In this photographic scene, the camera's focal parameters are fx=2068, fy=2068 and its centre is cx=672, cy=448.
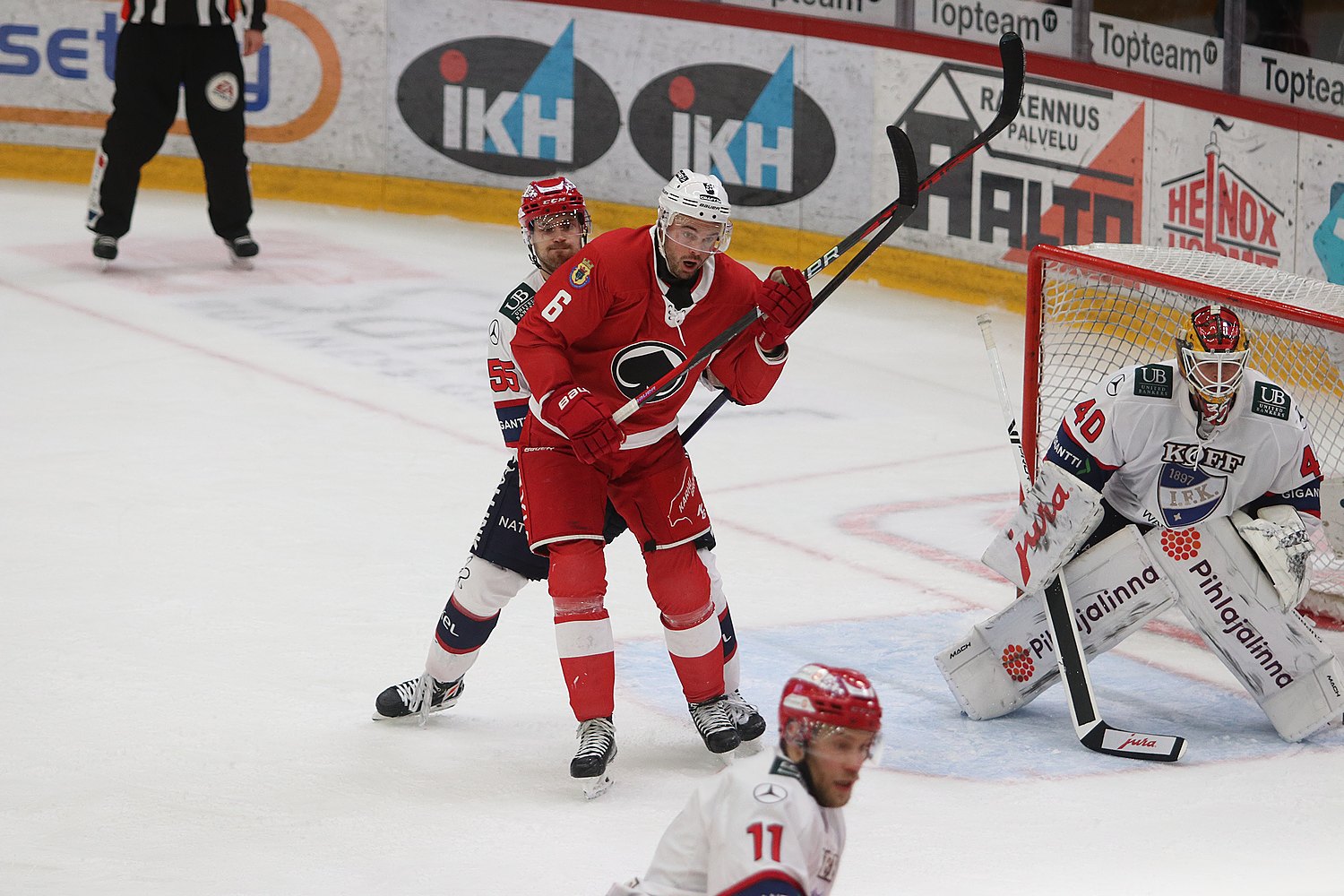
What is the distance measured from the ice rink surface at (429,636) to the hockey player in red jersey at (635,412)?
253mm

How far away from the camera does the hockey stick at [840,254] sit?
13.3 feet

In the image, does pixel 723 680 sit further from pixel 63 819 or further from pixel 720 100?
pixel 720 100

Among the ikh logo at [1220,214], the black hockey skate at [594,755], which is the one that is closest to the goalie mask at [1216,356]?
the black hockey skate at [594,755]

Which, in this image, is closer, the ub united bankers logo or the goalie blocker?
the ub united bankers logo

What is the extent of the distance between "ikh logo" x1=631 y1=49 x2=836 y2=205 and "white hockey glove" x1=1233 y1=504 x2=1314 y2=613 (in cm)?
Result: 501

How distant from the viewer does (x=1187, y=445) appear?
14.3ft

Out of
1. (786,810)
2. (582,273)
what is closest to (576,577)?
(582,273)

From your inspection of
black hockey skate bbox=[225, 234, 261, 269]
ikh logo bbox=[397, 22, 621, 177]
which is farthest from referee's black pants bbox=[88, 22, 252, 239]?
ikh logo bbox=[397, 22, 621, 177]

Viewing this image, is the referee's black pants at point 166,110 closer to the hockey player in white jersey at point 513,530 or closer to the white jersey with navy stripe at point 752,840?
the hockey player in white jersey at point 513,530

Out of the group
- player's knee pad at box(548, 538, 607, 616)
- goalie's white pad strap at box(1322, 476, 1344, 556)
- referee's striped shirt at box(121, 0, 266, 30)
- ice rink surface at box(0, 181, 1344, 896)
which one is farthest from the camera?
referee's striped shirt at box(121, 0, 266, 30)

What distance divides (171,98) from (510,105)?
173 centimetres

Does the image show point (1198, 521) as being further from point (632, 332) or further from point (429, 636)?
point (429, 636)

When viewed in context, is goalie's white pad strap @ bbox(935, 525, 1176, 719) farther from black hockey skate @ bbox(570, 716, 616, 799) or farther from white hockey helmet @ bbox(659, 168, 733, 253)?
white hockey helmet @ bbox(659, 168, 733, 253)

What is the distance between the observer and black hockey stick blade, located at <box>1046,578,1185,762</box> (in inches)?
168
